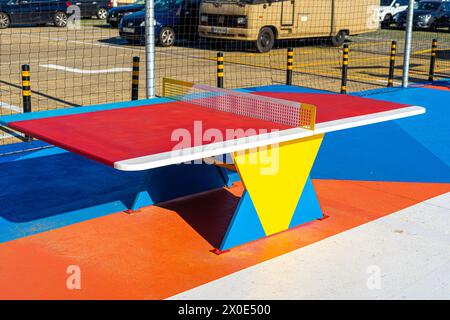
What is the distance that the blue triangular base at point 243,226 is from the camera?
19.7ft

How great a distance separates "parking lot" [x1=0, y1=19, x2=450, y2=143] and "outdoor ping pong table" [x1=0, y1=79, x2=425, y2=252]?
4.22 m

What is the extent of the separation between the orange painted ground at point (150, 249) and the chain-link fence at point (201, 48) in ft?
19.0

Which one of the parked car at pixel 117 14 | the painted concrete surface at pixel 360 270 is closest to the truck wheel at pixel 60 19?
the parked car at pixel 117 14

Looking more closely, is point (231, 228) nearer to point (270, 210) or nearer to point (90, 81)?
point (270, 210)

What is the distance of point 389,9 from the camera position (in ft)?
104

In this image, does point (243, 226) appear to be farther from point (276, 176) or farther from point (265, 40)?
point (265, 40)

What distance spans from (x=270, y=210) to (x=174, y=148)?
4.85 ft

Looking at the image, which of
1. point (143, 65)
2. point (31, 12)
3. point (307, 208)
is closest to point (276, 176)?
point (307, 208)

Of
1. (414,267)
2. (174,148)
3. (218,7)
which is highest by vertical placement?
(218,7)

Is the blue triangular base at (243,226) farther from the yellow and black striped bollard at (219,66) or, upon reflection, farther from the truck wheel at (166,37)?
the truck wheel at (166,37)

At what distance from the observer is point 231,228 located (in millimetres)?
5996

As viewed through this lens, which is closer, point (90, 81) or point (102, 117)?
point (102, 117)

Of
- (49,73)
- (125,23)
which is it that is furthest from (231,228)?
(125,23)

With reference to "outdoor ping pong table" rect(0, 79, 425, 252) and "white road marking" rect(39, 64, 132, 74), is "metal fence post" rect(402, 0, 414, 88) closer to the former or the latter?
"white road marking" rect(39, 64, 132, 74)
